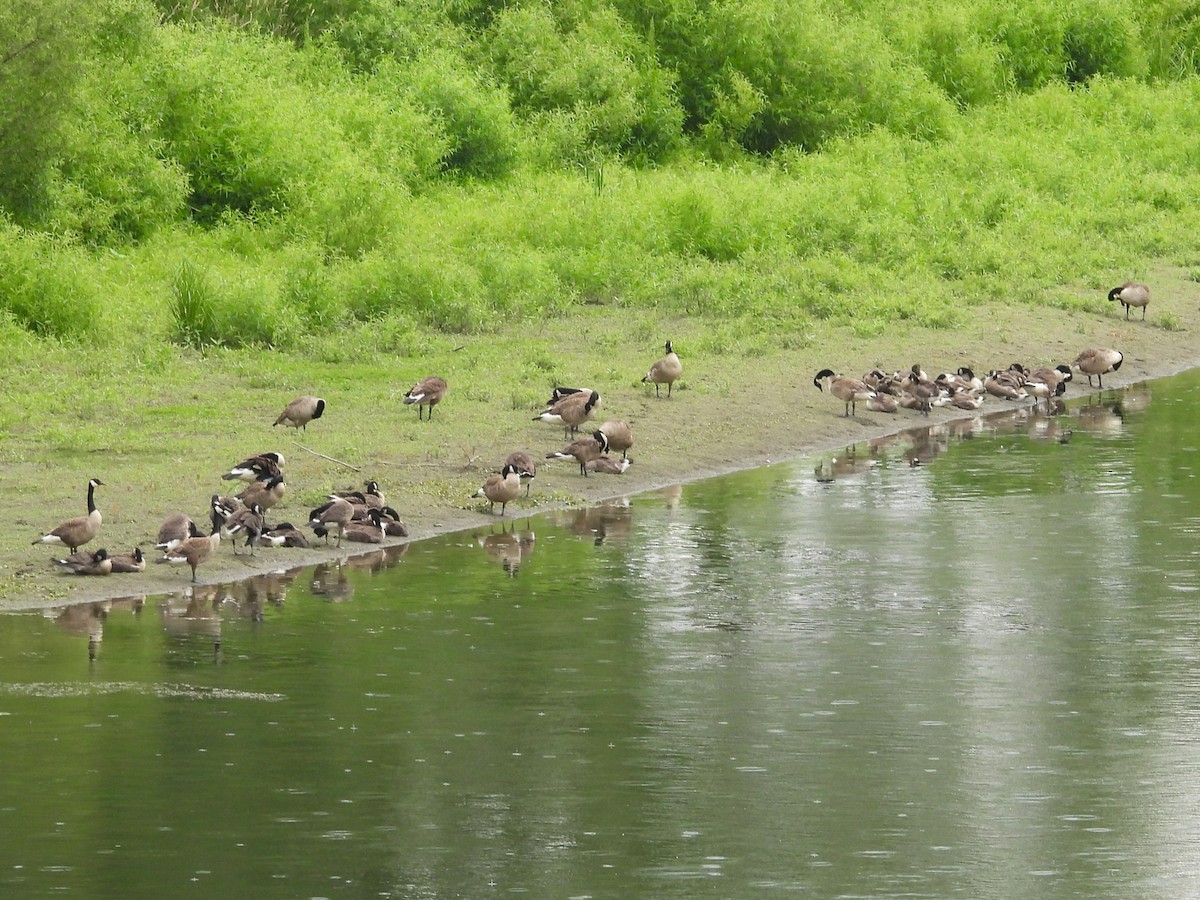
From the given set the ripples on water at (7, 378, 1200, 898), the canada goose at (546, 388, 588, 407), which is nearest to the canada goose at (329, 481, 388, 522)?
the ripples on water at (7, 378, 1200, 898)

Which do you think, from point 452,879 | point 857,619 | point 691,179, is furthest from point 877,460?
point 691,179

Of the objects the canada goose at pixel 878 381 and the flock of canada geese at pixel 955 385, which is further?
the canada goose at pixel 878 381

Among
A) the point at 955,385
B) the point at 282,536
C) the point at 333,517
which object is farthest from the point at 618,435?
the point at 955,385

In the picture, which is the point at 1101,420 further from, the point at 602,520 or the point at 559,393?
the point at 602,520

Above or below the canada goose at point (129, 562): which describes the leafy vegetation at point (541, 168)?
above

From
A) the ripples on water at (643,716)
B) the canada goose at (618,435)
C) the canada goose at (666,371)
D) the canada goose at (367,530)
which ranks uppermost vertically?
the canada goose at (666,371)

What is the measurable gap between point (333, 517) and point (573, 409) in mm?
4205

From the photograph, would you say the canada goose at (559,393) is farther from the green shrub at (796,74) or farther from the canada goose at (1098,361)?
the green shrub at (796,74)

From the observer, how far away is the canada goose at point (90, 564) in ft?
46.0

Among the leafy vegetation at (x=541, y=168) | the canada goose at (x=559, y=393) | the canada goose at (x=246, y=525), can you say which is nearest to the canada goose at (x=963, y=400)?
the leafy vegetation at (x=541, y=168)

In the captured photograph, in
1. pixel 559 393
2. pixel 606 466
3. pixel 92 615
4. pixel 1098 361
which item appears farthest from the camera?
pixel 1098 361

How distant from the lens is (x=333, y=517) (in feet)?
50.4

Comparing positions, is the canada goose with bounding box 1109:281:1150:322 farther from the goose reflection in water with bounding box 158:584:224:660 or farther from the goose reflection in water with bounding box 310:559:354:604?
the goose reflection in water with bounding box 158:584:224:660

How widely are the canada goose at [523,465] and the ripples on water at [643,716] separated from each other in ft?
1.81
